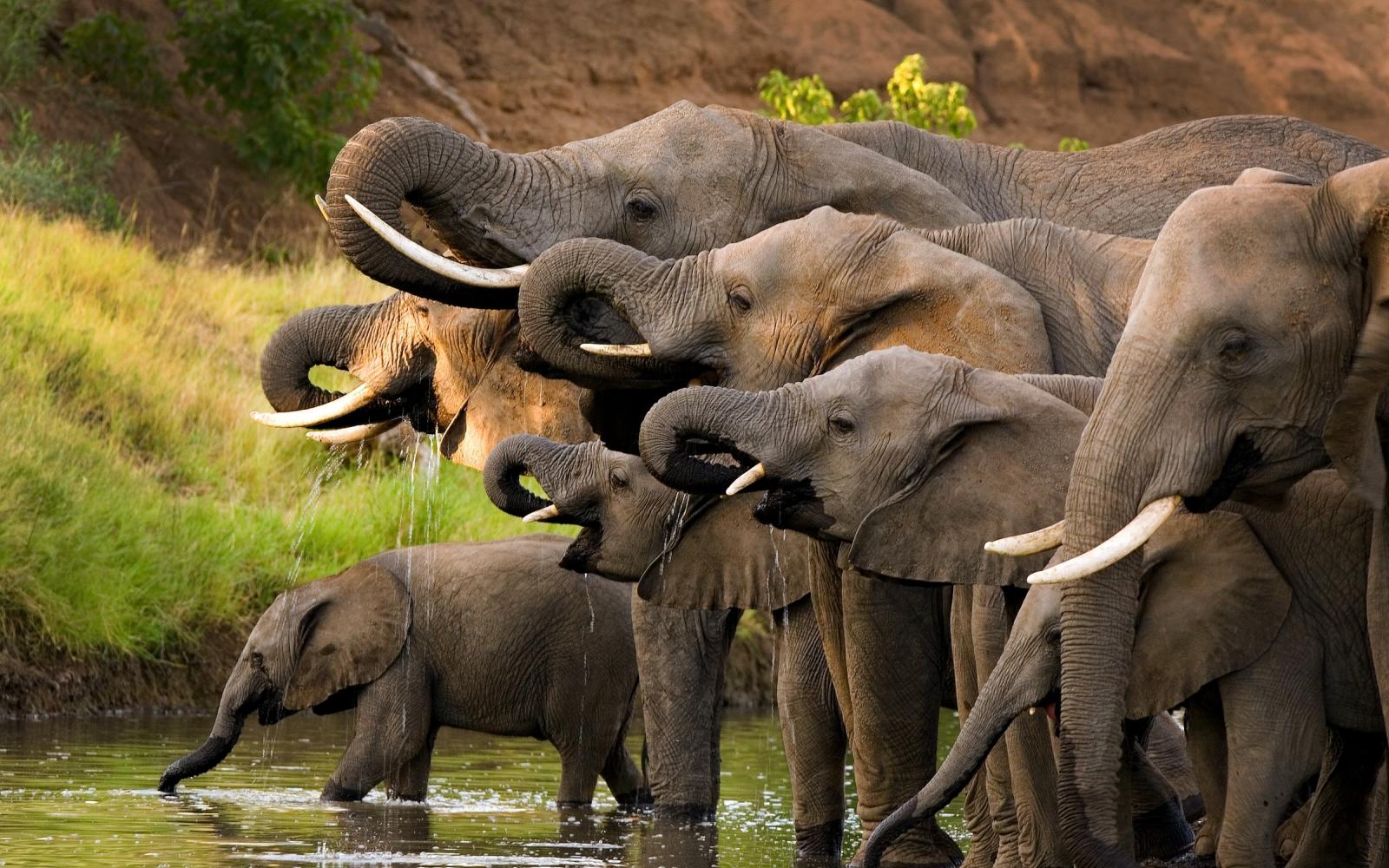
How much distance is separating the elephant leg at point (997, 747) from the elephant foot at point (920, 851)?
781mm

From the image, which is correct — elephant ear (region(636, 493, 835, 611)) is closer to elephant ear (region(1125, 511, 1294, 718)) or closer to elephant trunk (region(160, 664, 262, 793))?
elephant ear (region(1125, 511, 1294, 718))

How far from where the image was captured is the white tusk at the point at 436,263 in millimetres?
7402

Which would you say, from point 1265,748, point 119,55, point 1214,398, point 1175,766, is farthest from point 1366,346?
point 119,55

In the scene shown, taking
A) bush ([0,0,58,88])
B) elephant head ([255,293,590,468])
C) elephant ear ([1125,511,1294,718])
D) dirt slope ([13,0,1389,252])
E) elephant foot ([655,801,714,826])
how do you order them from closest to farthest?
elephant ear ([1125,511,1294,718]), elephant head ([255,293,590,468]), elephant foot ([655,801,714,826]), bush ([0,0,58,88]), dirt slope ([13,0,1389,252])

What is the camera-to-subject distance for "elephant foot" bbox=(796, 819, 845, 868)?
7.76 meters

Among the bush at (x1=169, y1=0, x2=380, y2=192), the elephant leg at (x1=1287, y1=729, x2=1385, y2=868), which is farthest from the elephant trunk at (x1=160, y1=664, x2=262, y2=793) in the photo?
the bush at (x1=169, y1=0, x2=380, y2=192)

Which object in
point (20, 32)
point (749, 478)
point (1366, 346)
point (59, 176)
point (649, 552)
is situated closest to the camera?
point (1366, 346)

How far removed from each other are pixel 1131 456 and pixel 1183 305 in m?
0.33

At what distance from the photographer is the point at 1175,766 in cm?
862

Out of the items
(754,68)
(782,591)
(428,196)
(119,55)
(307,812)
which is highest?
(754,68)

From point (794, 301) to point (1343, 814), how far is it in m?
1.93

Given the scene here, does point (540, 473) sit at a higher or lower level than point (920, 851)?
higher

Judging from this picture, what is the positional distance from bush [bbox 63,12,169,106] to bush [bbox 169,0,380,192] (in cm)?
37

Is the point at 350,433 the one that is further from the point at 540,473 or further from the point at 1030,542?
the point at 1030,542
